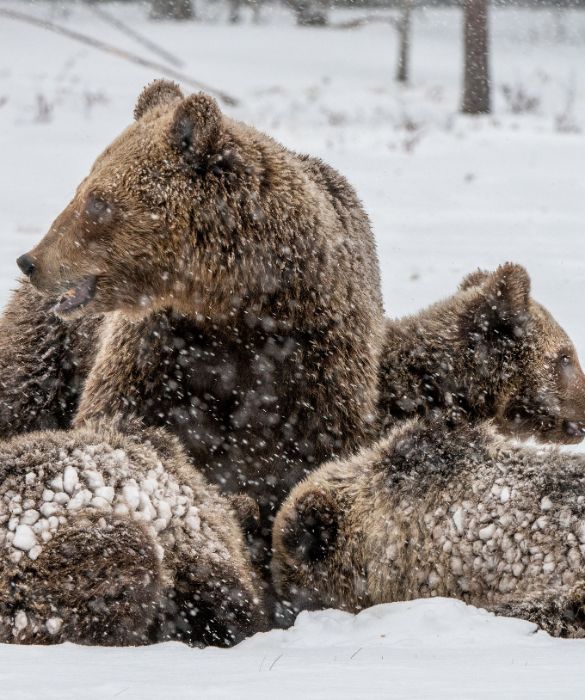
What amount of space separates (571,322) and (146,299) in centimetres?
617

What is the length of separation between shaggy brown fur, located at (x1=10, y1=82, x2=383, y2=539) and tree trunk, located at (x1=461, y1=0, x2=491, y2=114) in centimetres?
1875

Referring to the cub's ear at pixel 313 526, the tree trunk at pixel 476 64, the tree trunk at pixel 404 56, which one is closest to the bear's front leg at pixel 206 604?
the cub's ear at pixel 313 526

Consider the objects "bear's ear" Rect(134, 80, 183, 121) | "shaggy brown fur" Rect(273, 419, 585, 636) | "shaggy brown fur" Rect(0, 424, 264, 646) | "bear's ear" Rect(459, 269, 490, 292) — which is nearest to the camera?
"shaggy brown fur" Rect(0, 424, 264, 646)

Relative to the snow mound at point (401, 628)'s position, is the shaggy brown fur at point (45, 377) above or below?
Result: above

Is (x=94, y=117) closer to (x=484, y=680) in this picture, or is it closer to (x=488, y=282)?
(x=488, y=282)

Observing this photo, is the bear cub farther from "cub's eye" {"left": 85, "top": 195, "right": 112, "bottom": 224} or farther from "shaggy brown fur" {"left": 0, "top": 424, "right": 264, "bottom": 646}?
"cub's eye" {"left": 85, "top": 195, "right": 112, "bottom": 224}

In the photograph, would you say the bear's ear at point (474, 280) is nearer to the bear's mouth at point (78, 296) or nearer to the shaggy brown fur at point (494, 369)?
the shaggy brown fur at point (494, 369)

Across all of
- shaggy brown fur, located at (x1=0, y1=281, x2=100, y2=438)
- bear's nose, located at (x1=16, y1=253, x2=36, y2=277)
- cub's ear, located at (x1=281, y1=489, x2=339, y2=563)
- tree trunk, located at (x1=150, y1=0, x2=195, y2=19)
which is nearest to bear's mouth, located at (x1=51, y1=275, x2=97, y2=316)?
bear's nose, located at (x1=16, y1=253, x2=36, y2=277)

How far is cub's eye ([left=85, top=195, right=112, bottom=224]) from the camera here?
18.1 feet

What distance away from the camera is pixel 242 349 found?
588cm

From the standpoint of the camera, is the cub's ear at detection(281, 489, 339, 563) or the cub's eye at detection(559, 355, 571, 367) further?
the cub's eye at detection(559, 355, 571, 367)

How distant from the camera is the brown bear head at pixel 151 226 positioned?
214 inches

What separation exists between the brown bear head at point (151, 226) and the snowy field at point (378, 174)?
70.8 inches

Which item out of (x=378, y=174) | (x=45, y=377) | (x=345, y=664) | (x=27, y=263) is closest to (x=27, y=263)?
(x=27, y=263)
